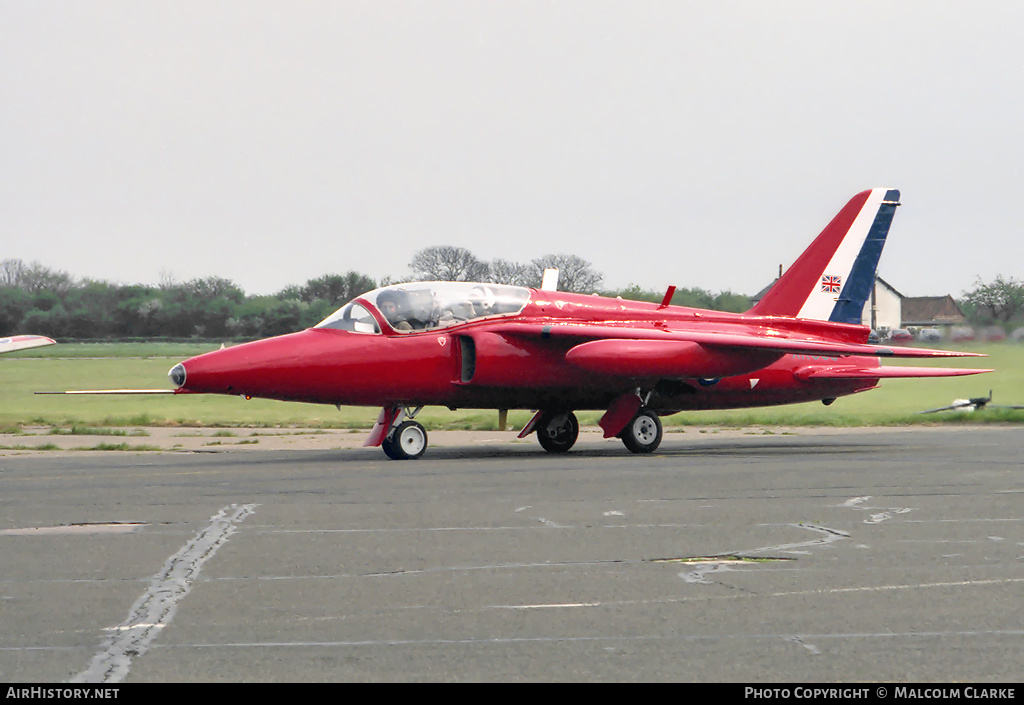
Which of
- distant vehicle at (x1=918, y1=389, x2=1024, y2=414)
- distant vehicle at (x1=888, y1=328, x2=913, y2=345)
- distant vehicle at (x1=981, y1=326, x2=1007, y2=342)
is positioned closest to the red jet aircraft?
distant vehicle at (x1=918, y1=389, x2=1024, y2=414)

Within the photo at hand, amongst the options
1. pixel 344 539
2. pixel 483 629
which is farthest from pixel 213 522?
pixel 483 629

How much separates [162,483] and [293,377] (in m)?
3.94

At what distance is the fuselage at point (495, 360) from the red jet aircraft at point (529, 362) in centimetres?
2

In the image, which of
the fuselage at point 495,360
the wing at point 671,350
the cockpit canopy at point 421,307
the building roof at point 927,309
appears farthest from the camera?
the building roof at point 927,309

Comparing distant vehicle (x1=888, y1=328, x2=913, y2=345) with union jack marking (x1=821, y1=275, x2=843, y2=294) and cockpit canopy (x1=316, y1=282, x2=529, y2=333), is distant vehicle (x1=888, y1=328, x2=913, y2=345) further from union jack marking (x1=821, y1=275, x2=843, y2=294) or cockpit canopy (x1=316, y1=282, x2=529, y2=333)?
cockpit canopy (x1=316, y1=282, x2=529, y2=333)

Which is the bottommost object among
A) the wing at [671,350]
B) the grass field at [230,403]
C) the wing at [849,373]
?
the grass field at [230,403]

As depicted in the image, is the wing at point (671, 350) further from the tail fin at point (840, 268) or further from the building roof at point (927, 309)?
the building roof at point (927, 309)

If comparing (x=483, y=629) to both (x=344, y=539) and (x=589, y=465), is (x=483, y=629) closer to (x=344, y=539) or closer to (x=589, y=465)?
(x=344, y=539)

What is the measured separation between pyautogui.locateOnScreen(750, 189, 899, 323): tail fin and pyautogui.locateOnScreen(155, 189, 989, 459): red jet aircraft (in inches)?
43.5

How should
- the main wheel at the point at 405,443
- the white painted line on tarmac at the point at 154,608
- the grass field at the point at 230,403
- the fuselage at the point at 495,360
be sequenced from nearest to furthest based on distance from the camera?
the white painted line on tarmac at the point at 154,608 < the fuselage at the point at 495,360 < the main wheel at the point at 405,443 < the grass field at the point at 230,403

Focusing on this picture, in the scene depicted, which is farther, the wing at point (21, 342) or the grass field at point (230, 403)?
the wing at point (21, 342)

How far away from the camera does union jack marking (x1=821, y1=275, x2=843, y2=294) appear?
22859 millimetres

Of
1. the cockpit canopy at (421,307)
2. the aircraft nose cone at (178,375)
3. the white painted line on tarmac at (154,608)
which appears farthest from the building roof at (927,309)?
the white painted line on tarmac at (154,608)

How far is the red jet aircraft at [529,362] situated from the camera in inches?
710
